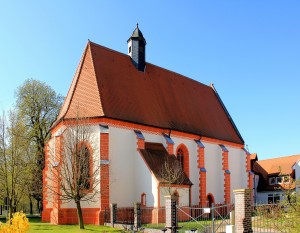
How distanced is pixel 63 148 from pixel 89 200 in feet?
11.3

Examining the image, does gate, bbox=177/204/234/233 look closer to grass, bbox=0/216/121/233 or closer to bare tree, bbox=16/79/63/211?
grass, bbox=0/216/121/233

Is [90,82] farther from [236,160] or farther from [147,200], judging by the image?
[236,160]

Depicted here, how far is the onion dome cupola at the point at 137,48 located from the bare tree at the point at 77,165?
7.97 meters

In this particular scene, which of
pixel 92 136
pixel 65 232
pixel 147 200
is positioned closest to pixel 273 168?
pixel 147 200

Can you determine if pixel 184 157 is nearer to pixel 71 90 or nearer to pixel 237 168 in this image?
pixel 237 168

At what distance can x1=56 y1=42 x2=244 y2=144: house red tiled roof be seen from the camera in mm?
25031

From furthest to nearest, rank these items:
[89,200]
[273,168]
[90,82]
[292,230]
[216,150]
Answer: [273,168], [216,150], [90,82], [89,200], [292,230]

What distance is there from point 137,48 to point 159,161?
30.1 ft

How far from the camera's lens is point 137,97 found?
27453 millimetres

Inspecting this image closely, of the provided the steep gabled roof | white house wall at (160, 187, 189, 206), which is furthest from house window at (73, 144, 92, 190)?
white house wall at (160, 187, 189, 206)

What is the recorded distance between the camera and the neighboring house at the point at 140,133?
2386 centimetres

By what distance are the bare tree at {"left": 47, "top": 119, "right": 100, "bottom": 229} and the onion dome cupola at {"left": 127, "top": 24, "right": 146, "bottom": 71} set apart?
26.2ft

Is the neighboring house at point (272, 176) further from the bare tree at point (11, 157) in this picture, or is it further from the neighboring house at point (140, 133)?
the bare tree at point (11, 157)

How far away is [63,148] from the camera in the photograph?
76.4 feet
